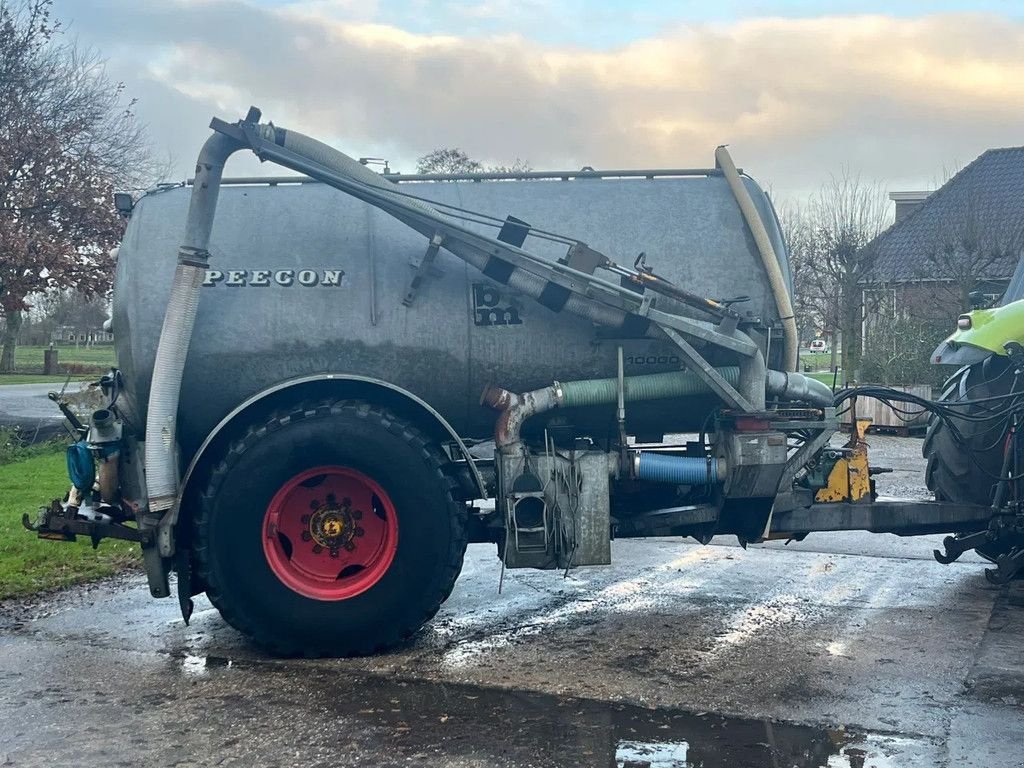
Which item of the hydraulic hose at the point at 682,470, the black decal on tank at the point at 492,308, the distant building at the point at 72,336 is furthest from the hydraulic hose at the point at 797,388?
the distant building at the point at 72,336

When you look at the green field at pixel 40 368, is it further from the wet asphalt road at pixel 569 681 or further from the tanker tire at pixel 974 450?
the tanker tire at pixel 974 450

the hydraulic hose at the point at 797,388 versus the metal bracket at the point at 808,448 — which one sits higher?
the hydraulic hose at the point at 797,388

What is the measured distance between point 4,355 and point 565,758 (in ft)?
136

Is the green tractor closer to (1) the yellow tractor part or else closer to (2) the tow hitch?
(1) the yellow tractor part

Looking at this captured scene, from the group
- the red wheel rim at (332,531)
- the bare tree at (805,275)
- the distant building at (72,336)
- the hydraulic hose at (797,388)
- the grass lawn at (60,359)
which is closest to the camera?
the red wheel rim at (332,531)

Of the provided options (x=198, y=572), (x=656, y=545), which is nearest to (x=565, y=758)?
(x=198, y=572)

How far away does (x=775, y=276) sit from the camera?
6262mm

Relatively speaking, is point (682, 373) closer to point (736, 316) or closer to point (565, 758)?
point (736, 316)

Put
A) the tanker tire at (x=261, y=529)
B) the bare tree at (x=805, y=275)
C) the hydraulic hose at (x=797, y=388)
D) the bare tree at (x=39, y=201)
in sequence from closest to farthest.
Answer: the tanker tire at (x=261, y=529) < the hydraulic hose at (x=797, y=388) < the bare tree at (x=39, y=201) < the bare tree at (x=805, y=275)

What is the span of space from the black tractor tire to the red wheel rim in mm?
3744

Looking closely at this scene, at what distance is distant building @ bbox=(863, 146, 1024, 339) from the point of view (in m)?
21.7

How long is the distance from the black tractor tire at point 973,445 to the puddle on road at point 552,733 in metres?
3.00

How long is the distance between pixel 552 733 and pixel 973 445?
3828mm

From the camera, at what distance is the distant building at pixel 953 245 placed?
21.7 metres
